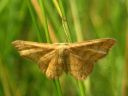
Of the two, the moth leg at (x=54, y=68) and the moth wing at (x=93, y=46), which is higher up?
the moth wing at (x=93, y=46)

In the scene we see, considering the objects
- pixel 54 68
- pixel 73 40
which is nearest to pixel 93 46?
pixel 54 68

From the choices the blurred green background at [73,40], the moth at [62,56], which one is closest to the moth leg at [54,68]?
the moth at [62,56]

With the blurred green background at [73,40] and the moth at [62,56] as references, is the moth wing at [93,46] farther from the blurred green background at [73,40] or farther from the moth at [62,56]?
the blurred green background at [73,40]

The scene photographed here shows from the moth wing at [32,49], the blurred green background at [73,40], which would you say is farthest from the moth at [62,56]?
the blurred green background at [73,40]

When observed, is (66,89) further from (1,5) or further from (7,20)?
(1,5)

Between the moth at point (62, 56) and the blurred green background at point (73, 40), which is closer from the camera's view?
the moth at point (62, 56)

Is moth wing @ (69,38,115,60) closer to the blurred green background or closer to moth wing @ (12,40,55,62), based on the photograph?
moth wing @ (12,40,55,62)

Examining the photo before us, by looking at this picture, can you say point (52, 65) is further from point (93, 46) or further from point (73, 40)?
point (73, 40)
